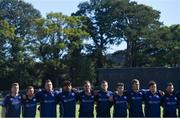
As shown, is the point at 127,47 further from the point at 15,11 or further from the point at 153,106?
the point at 153,106

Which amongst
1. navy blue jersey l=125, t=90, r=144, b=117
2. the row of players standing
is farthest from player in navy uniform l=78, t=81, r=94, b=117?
navy blue jersey l=125, t=90, r=144, b=117

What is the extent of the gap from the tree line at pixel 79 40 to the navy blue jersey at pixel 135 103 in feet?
173

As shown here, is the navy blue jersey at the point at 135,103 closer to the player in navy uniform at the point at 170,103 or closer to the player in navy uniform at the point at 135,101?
the player in navy uniform at the point at 135,101

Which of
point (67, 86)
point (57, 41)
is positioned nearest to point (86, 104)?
point (67, 86)

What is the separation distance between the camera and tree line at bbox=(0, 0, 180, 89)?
70.8m

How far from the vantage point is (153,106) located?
16.4 meters

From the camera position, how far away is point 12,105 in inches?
629

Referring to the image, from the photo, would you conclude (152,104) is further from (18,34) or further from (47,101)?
(18,34)

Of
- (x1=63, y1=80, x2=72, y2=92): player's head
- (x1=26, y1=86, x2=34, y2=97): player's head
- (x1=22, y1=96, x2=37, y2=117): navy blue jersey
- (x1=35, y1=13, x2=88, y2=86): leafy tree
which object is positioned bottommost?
(x1=22, y1=96, x2=37, y2=117): navy blue jersey

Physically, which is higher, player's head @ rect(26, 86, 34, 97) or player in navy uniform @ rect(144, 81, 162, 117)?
player's head @ rect(26, 86, 34, 97)

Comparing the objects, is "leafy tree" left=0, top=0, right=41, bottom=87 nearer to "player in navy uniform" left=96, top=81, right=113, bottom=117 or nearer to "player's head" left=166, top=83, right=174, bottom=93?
"player in navy uniform" left=96, top=81, right=113, bottom=117

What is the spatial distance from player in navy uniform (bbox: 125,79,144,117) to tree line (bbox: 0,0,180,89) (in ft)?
173

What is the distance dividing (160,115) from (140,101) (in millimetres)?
751

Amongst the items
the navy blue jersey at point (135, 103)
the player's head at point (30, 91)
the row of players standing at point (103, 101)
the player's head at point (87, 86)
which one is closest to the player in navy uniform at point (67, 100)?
the row of players standing at point (103, 101)
